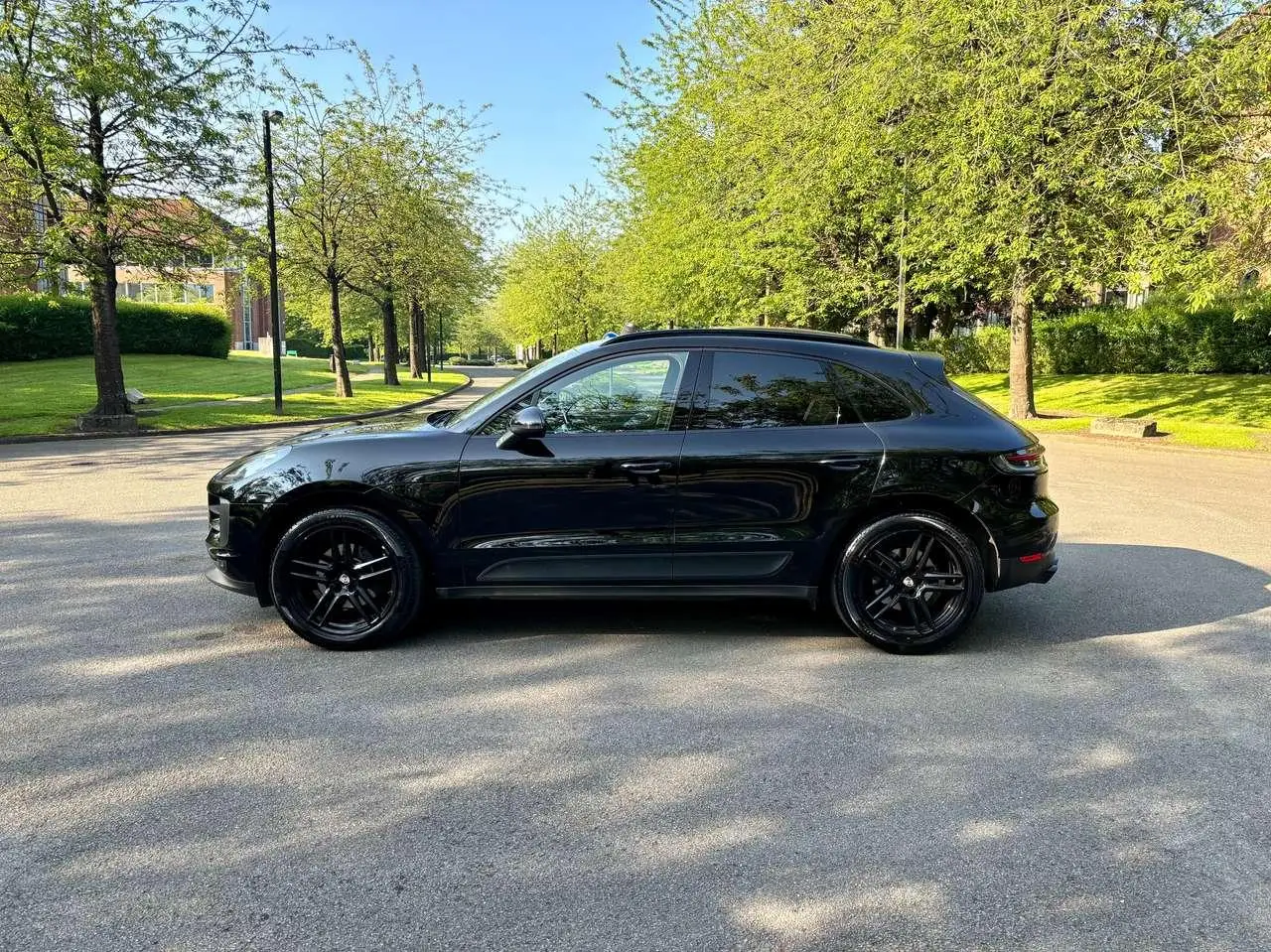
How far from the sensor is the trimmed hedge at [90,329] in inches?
1313

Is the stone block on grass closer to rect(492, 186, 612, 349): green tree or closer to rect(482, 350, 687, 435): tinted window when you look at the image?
rect(482, 350, 687, 435): tinted window

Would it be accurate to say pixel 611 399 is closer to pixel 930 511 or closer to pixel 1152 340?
pixel 930 511

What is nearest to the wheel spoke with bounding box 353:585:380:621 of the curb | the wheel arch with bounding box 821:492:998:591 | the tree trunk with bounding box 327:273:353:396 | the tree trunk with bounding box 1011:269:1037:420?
the wheel arch with bounding box 821:492:998:591

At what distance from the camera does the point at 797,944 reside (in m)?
2.27

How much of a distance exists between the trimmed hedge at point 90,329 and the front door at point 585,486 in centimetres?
3128

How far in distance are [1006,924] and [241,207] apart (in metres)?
18.9

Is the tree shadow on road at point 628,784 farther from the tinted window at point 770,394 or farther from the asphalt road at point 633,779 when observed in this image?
the tinted window at point 770,394

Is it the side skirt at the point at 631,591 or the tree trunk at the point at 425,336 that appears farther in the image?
the tree trunk at the point at 425,336

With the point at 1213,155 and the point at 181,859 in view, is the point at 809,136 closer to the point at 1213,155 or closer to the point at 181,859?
the point at 1213,155

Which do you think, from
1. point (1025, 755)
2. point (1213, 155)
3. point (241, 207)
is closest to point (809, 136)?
point (1213, 155)

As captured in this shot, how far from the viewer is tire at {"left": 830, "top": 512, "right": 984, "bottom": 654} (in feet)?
14.6

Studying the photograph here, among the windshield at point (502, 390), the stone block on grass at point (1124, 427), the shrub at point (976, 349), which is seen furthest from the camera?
the shrub at point (976, 349)

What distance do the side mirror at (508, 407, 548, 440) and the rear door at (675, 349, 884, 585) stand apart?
76 centimetres

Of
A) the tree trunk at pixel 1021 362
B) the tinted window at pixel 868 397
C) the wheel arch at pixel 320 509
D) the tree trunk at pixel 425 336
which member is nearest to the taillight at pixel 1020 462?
the tinted window at pixel 868 397
